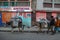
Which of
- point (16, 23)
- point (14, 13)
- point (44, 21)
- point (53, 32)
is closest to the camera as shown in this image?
point (53, 32)

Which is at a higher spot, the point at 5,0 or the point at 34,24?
the point at 5,0

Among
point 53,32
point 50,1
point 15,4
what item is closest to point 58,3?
point 50,1

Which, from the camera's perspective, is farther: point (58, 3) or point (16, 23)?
point (58, 3)

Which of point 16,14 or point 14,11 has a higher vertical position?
point 14,11

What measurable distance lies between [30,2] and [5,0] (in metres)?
3.53

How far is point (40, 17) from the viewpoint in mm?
35062

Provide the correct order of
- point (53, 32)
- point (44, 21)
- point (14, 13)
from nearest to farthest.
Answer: point (53, 32) → point (44, 21) → point (14, 13)

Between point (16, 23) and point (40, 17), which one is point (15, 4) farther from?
point (16, 23)

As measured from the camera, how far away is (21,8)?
3534 cm

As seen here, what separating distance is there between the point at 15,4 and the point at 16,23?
391 inches

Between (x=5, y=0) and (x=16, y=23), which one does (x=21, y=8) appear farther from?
(x=16, y=23)

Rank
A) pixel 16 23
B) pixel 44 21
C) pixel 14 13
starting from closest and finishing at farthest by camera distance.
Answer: pixel 16 23 < pixel 44 21 < pixel 14 13

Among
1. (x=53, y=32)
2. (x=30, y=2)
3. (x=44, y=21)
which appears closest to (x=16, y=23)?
(x=53, y=32)

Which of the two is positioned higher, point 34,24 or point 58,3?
point 58,3
